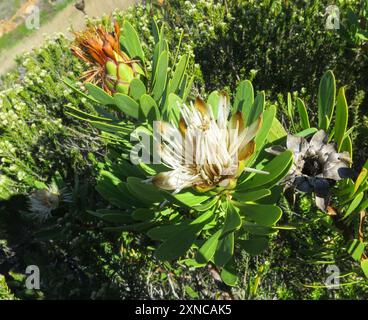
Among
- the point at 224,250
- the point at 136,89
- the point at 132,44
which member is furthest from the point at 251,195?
the point at 132,44

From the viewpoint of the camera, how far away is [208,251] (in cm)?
120

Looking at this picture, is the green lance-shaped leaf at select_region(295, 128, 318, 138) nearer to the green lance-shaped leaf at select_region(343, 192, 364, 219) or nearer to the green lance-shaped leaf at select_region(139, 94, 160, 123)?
the green lance-shaped leaf at select_region(343, 192, 364, 219)

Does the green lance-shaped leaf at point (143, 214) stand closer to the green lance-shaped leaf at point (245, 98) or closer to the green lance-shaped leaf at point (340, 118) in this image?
the green lance-shaped leaf at point (245, 98)

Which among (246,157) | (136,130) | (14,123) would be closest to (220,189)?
(246,157)

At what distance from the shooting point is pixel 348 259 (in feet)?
5.06

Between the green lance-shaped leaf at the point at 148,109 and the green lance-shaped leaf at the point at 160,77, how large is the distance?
128 millimetres

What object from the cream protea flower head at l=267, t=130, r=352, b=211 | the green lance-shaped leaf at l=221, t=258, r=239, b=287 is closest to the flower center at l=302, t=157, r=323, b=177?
the cream protea flower head at l=267, t=130, r=352, b=211

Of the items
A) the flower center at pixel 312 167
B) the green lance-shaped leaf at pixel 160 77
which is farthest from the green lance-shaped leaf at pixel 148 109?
the flower center at pixel 312 167

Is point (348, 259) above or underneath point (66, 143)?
underneath

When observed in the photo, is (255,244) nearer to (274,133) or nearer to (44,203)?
(274,133)

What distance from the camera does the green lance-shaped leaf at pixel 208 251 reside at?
Result: 46.7 inches

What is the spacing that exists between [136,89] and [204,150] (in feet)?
1.12
